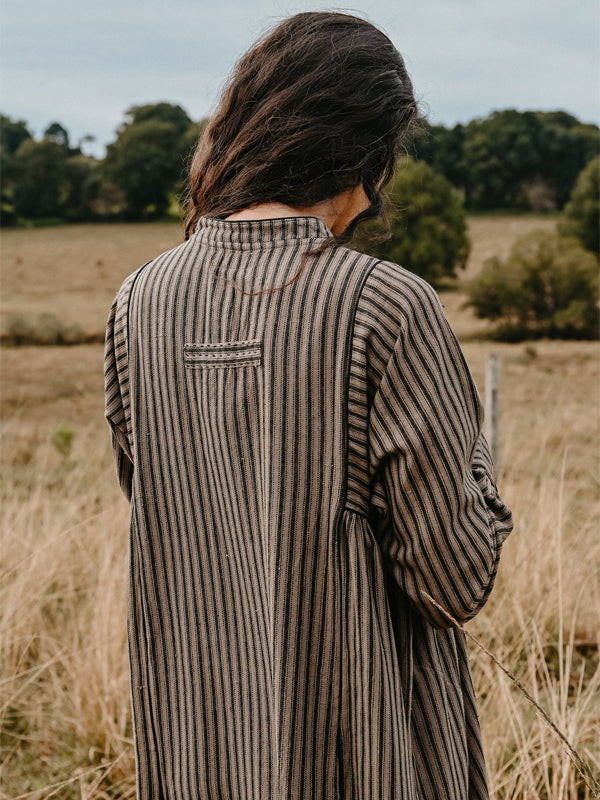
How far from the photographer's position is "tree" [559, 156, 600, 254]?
52.3 feet

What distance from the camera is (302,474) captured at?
2.90ft

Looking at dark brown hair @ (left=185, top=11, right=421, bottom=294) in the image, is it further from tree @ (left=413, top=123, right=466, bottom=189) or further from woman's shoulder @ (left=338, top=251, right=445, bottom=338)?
tree @ (left=413, top=123, right=466, bottom=189)

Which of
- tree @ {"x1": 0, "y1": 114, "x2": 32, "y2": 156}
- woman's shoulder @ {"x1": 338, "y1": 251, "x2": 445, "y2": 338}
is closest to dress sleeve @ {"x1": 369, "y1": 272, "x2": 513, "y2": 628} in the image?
woman's shoulder @ {"x1": 338, "y1": 251, "x2": 445, "y2": 338}

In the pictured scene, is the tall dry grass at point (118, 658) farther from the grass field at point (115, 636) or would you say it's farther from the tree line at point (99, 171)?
the tree line at point (99, 171)

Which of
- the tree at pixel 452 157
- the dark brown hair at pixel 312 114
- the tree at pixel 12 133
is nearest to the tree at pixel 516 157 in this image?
the tree at pixel 452 157

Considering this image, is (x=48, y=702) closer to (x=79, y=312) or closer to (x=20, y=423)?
(x=20, y=423)

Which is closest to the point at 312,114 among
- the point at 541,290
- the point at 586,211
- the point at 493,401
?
the point at 493,401

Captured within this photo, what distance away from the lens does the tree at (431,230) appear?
540 inches

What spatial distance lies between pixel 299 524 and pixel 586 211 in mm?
17252

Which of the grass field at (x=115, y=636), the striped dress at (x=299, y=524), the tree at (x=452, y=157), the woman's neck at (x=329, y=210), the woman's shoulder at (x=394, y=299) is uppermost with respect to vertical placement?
the tree at (x=452, y=157)

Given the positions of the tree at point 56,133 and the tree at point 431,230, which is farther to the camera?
the tree at point 431,230

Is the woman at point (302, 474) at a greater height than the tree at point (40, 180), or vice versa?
the tree at point (40, 180)

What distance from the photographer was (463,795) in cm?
99

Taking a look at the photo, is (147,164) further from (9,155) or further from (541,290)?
(541,290)
